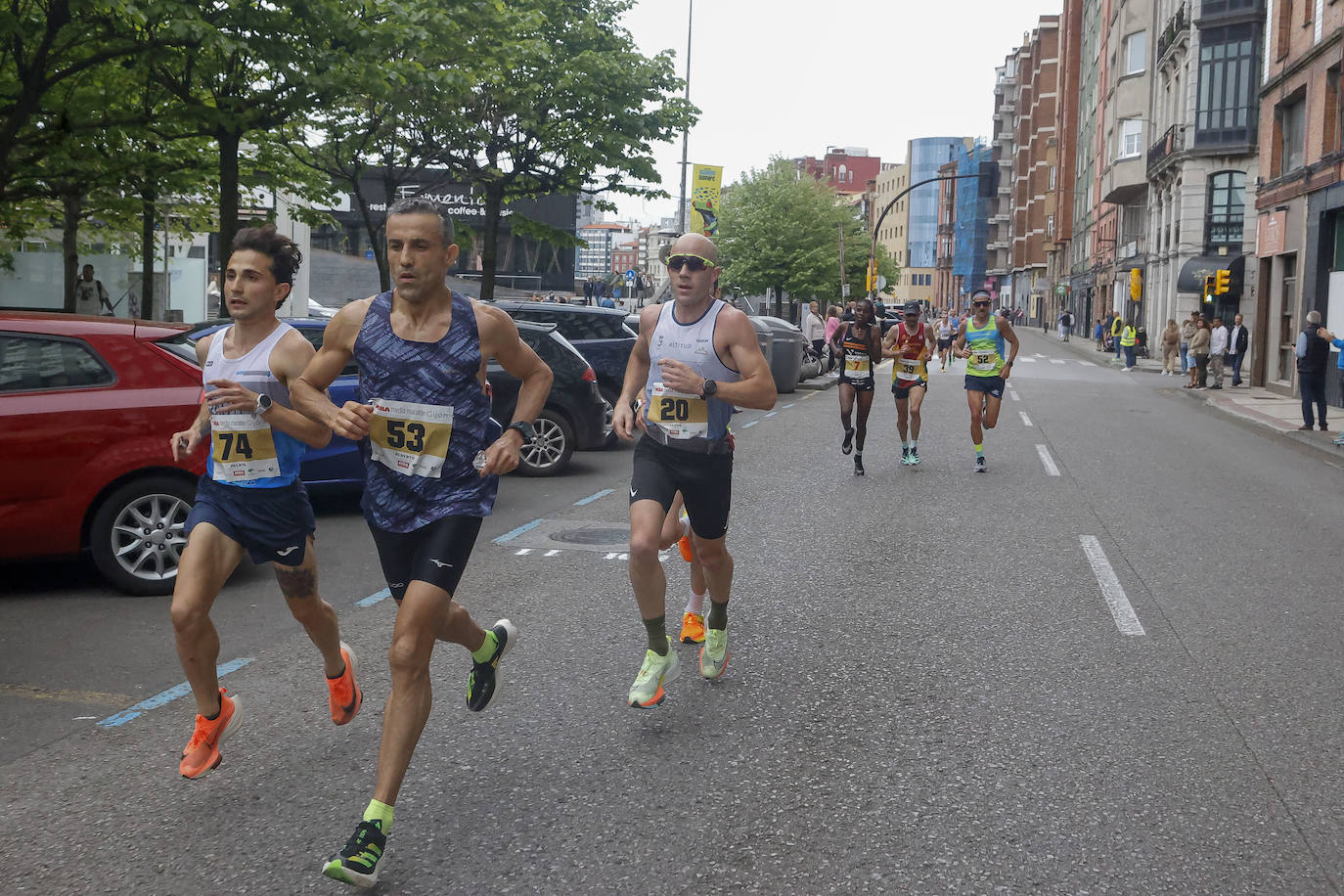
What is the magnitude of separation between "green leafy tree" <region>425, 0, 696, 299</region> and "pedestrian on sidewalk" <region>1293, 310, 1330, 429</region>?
14.6 meters

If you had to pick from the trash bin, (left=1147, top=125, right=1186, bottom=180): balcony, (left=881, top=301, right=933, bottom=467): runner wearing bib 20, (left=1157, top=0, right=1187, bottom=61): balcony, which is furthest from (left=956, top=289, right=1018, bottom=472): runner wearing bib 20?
(left=1147, top=125, right=1186, bottom=180): balcony

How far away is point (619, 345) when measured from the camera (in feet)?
51.2

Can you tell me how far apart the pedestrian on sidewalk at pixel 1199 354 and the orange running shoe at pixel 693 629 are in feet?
97.6

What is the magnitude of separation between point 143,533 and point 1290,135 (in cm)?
3025

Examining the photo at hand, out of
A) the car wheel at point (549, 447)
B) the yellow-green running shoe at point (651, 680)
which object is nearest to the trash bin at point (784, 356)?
the car wheel at point (549, 447)

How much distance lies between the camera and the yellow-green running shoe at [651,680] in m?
5.09

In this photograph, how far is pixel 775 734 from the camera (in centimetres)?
493

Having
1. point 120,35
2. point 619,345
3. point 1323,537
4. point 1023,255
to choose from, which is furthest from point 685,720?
point 1023,255

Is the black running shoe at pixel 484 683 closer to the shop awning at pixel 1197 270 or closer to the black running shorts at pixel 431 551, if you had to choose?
the black running shorts at pixel 431 551

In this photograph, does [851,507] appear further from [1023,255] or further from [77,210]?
[1023,255]

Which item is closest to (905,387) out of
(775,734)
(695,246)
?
(695,246)

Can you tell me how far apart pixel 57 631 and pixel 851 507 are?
21.2 feet

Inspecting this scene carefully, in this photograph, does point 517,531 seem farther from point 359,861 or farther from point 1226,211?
point 1226,211

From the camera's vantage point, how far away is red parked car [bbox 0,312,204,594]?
696cm
